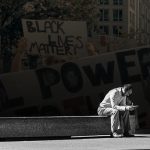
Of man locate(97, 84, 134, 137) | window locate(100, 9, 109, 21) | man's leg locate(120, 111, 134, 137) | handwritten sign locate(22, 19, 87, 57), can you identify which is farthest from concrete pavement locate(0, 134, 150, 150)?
window locate(100, 9, 109, 21)

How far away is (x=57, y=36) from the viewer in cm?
2205

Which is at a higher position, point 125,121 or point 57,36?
point 57,36

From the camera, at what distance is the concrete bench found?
1406 cm

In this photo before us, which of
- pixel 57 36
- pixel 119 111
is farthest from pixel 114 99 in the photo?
pixel 57 36

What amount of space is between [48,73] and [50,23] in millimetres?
2825

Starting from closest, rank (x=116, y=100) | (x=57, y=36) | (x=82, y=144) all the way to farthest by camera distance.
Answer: (x=82, y=144) → (x=116, y=100) → (x=57, y=36)

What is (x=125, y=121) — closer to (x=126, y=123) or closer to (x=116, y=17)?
(x=126, y=123)

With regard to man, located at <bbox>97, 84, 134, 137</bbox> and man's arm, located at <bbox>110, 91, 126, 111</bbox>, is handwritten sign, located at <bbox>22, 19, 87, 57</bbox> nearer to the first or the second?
man, located at <bbox>97, 84, 134, 137</bbox>

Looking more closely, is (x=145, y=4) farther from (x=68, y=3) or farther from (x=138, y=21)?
(x=68, y=3)

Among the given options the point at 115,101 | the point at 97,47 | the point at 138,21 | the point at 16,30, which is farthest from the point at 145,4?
the point at 115,101

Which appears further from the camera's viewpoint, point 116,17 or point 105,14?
point 105,14

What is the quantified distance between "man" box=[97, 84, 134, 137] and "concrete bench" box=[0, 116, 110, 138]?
0.30 m

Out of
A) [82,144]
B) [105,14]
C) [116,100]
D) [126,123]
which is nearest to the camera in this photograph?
[82,144]

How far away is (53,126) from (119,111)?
173cm
